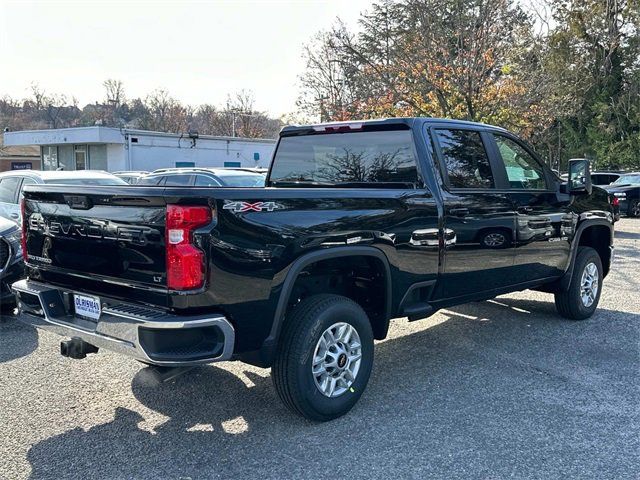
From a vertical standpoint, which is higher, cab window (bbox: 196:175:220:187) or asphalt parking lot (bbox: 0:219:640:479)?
cab window (bbox: 196:175:220:187)

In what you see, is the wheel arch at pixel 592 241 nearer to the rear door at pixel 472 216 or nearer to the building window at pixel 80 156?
the rear door at pixel 472 216

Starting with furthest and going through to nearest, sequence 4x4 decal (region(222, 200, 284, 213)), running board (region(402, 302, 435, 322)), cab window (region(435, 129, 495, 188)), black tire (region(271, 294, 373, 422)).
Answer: cab window (region(435, 129, 495, 188)), running board (region(402, 302, 435, 322)), black tire (region(271, 294, 373, 422)), 4x4 decal (region(222, 200, 284, 213))

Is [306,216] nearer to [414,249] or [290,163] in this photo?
[414,249]

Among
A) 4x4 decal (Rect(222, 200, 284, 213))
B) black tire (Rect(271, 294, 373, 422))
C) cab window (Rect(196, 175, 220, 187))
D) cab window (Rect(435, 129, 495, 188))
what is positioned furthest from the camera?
cab window (Rect(196, 175, 220, 187))

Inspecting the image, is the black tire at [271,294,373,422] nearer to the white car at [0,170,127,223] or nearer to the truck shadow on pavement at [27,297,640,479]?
the truck shadow on pavement at [27,297,640,479]

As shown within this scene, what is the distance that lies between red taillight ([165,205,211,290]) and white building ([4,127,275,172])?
23728 millimetres

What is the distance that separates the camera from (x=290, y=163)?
5.46m

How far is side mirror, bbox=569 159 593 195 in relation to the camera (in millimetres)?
5867

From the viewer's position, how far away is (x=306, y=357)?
373 centimetres

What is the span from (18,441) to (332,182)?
3.03m

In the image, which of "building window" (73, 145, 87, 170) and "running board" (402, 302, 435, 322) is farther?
"building window" (73, 145, 87, 170)

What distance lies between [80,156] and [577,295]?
29.2 metres

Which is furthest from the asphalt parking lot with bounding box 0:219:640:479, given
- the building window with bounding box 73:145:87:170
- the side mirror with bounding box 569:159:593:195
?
Result: the building window with bounding box 73:145:87:170

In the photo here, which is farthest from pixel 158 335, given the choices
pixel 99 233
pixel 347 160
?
pixel 347 160
